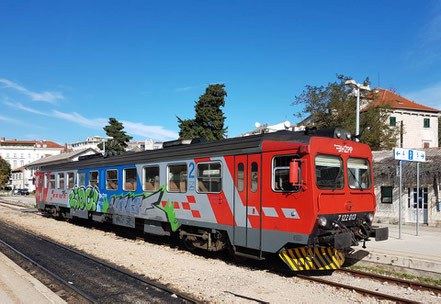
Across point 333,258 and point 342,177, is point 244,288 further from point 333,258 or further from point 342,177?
point 342,177

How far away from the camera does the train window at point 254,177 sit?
8.05 metres

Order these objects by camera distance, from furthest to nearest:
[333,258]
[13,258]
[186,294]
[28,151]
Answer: [28,151] → [13,258] → [333,258] → [186,294]

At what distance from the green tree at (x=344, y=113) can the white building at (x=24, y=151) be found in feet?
348

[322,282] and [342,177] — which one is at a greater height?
[342,177]

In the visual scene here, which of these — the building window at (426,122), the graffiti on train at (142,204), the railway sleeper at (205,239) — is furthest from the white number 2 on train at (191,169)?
the building window at (426,122)

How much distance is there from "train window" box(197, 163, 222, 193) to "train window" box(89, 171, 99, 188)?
6.73m

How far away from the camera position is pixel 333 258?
25.7ft

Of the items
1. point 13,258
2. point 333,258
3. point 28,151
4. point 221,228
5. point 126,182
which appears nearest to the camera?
point 333,258

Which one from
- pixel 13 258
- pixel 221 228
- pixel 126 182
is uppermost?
pixel 126 182

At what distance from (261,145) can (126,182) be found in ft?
21.2

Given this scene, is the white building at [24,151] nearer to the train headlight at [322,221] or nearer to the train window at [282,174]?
the train window at [282,174]

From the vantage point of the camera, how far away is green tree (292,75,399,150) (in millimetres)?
24891

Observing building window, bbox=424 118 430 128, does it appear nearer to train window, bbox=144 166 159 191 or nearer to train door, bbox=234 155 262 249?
train window, bbox=144 166 159 191

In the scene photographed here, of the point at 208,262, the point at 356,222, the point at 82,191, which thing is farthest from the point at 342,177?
the point at 82,191
